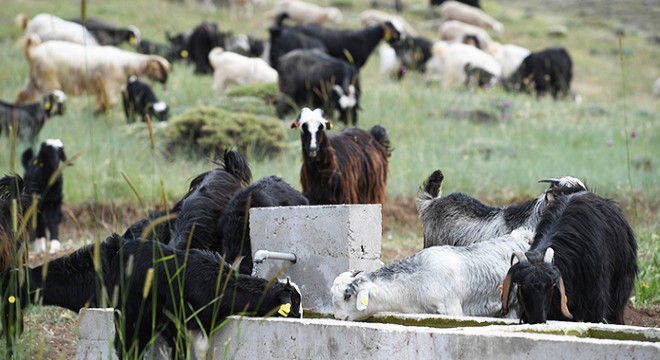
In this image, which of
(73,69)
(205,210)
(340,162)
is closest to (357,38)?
(73,69)

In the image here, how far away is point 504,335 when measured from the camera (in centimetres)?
496

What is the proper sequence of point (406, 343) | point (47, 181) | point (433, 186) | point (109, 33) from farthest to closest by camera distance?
1. point (109, 33)
2. point (47, 181)
3. point (433, 186)
4. point (406, 343)

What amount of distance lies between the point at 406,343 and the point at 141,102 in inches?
617

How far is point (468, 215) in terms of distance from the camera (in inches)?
322

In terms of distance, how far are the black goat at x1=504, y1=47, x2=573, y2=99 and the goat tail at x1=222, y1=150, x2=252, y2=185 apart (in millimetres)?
16940

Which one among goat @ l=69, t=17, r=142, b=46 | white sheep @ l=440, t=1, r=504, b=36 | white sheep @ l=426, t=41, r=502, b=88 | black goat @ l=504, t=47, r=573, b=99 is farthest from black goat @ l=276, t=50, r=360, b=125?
white sheep @ l=440, t=1, r=504, b=36

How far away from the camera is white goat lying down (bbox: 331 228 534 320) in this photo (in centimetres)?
632

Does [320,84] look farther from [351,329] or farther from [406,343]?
[406,343]

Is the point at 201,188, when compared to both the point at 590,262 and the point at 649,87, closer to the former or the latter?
the point at 590,262

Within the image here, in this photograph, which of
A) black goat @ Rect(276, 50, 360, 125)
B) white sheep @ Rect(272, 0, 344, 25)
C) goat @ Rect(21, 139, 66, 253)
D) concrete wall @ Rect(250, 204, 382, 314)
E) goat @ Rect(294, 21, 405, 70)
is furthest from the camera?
white sheep @ Rect(272, 0, 344, 25)

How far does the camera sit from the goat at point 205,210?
7672 mm

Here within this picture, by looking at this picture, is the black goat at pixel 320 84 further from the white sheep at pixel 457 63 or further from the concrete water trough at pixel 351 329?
the concrete water trough at pixel 351 329

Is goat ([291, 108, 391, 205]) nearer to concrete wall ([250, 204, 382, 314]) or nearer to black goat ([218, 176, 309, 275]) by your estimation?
black goat ([218, 176, 309, 275])

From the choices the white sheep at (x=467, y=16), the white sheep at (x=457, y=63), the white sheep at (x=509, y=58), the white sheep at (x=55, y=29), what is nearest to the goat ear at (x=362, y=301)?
→ the white sheep at (x=457, y=63)
